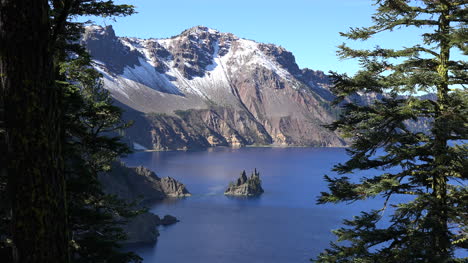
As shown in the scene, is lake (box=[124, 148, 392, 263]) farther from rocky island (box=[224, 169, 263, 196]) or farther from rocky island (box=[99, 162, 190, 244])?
rocky island (box=[99, 162, 190, 244])

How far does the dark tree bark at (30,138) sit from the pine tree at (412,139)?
28.7 feet

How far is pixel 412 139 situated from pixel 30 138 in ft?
33.9

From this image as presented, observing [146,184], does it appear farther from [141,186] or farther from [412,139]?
[412,139]

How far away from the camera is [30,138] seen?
16.1 feet

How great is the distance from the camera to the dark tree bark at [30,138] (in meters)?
4.85

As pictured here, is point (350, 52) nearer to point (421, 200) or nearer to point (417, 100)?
point (417, 100)

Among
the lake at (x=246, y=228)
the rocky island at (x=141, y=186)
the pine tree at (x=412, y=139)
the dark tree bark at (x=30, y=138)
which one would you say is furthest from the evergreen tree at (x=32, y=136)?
the rocky island at (x=141, y=186)

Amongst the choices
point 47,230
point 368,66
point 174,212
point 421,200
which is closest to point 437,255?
point 421,200

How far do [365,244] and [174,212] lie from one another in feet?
486

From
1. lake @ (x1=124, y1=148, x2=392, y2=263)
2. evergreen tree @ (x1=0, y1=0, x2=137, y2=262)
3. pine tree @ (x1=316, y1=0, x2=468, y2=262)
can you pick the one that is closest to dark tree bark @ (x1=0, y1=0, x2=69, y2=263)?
evergreen tree @ (x1=0, y1=0, x2=137, y2=262)

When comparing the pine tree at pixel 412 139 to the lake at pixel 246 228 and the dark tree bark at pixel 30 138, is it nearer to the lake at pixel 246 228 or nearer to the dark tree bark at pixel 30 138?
the dark tree bark at pixel 30 138

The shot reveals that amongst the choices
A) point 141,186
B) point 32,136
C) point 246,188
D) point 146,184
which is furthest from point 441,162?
point 246,188

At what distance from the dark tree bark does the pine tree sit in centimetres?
876

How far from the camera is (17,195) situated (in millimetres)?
4840
